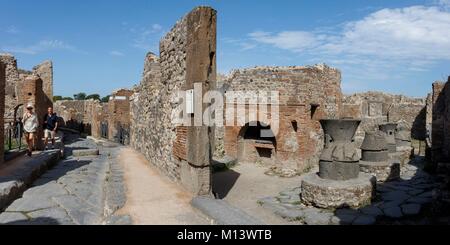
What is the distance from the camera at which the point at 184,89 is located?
6.15 meters

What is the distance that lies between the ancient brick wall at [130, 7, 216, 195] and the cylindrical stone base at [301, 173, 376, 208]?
2.73 metres

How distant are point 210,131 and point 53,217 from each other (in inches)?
104

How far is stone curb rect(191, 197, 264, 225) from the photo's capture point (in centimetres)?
395

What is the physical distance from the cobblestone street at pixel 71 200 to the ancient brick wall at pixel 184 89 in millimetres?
1036

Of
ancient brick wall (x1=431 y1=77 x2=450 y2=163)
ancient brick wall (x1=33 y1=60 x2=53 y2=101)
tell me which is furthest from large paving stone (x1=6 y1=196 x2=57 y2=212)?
ancient brick wall (x1=33 y1=60 x2=53 y2=101)

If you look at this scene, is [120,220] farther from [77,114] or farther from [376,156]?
[77,114]

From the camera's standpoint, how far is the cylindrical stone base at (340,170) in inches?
297

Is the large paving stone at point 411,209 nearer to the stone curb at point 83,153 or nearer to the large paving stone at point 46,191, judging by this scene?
the large paving stone at point 46,191

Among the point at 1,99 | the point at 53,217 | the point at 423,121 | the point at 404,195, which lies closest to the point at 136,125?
the point at 1,99

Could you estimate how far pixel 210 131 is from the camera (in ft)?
19.4

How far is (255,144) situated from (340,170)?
6.09 metres

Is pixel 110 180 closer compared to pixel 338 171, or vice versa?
pixel 110 180
